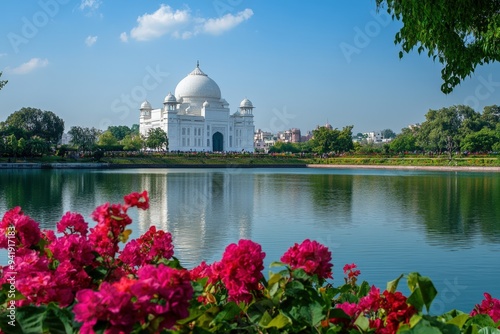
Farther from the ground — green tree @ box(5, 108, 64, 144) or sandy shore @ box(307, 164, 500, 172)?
green tree @ box(5, 108, 64, 144)

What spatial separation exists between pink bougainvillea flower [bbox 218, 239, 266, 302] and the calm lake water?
12.2 feet

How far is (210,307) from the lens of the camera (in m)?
1.92

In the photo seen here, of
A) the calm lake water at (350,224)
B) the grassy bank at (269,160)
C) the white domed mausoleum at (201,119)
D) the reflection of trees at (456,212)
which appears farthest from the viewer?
the white domed mausoleum at (201,119)

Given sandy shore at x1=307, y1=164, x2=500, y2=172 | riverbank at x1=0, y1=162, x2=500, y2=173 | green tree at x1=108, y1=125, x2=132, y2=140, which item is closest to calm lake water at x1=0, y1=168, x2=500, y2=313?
riverbank at x1=0, y1=162, x2=500, y2=173

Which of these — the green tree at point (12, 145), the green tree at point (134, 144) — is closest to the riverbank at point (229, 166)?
the green tree at point (12, 145)

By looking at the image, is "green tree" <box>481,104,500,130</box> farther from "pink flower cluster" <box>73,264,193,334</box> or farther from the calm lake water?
"pink flower cluster" <box>73,264,193,334</box>

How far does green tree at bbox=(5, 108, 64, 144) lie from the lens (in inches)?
2136

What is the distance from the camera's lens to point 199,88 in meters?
61.8

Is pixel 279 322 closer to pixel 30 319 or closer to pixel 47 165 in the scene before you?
pixel 30 319

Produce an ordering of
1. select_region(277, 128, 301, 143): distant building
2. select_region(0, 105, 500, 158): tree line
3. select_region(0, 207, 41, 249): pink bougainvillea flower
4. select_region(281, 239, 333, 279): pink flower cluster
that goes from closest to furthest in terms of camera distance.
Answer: select_region(281, 239, 333, 279): pink flower cluster < select_region(0, 207, 41, 249): pink bougainvillea flower < select_region(0, 105, 500, 158): tree line < select_region(277, 128, 301, 143): distant building

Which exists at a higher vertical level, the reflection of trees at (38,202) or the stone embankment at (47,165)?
the stone embankment at (47,165)

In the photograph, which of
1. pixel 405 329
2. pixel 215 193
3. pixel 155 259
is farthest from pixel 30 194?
pixel 405 329

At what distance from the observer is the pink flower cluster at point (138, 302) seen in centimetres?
120

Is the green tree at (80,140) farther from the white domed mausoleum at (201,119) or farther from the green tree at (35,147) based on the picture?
the white domed mausoleum at (201,119)
